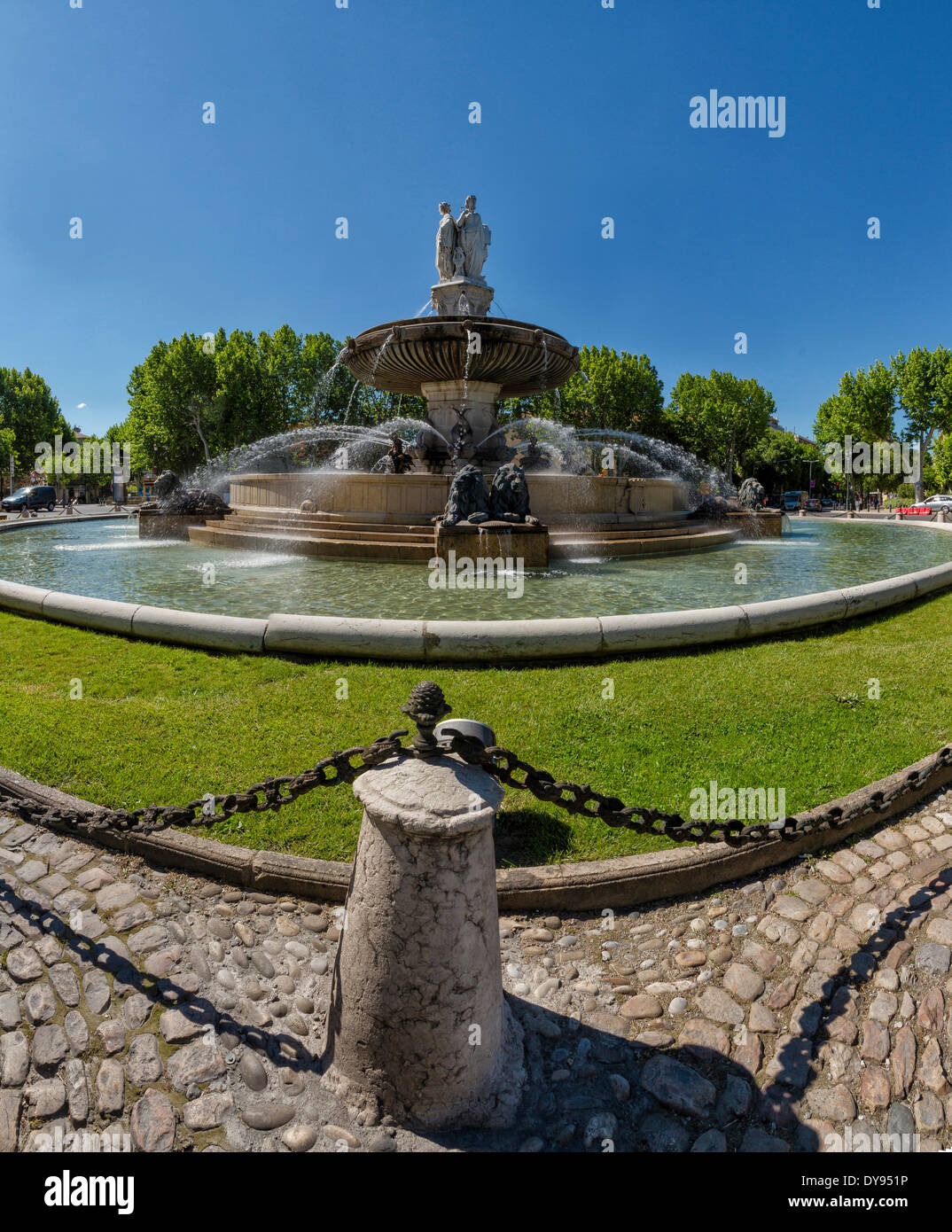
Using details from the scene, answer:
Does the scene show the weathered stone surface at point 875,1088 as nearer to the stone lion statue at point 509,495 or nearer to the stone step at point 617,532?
the stone lion statue at point 509,495

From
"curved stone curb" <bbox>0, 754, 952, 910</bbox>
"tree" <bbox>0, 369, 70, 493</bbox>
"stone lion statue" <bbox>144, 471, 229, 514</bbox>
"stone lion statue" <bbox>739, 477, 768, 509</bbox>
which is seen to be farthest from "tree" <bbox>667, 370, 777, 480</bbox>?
Answer: "curved stone curb" <bbox>0, 754, 952, 910</bbox>

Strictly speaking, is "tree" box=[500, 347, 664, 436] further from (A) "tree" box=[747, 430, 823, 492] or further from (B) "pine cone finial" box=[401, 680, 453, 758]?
(B) "pine cone finial" box=[401, 680, 453, 758]

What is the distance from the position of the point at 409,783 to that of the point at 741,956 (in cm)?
189

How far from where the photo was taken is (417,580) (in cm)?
1032

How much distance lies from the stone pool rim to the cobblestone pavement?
2.75 meters

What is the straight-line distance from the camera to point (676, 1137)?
218 centimetres

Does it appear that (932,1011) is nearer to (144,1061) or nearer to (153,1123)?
(153,1123)

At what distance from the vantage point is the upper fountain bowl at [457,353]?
15906 mm

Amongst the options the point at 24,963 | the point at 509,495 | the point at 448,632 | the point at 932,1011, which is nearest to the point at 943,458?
the point at 509,495

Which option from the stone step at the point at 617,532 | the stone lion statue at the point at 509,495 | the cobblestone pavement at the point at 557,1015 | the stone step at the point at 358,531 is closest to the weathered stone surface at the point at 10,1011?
the cobblestone pavement at the point at 557,1015

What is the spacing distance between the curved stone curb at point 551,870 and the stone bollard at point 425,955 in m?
0.98

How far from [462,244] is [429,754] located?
70.4 feet
